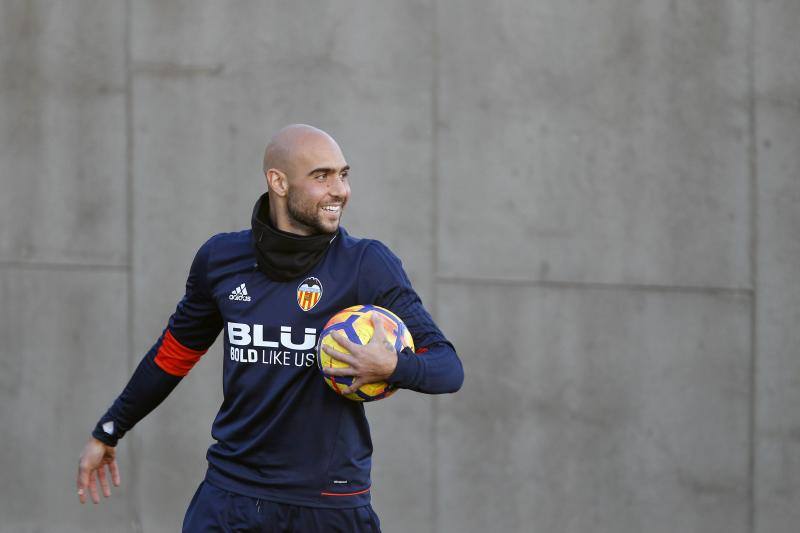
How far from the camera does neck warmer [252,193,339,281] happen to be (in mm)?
4387

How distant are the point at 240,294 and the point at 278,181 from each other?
0.44m

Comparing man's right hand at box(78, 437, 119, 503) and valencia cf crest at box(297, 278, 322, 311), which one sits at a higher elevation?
valencia cf crest at box(297, 278, 322, 311)

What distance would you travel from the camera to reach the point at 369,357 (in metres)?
3.95

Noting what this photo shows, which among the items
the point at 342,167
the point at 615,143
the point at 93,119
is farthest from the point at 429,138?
the point at 342,167

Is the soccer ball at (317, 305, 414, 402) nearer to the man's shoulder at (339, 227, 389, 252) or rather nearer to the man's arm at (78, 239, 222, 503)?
the man's shoulder at (339, 227, 389, 252)

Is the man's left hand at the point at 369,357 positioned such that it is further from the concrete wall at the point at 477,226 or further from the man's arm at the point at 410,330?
the concrete wall at the point at 477,226

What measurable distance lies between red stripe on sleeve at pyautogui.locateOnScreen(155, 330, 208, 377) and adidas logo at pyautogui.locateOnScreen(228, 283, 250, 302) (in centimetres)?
48

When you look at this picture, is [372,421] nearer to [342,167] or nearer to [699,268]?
[699,268]

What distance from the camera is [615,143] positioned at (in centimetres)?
679

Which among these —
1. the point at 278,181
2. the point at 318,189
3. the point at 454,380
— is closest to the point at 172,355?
the point at 278,181

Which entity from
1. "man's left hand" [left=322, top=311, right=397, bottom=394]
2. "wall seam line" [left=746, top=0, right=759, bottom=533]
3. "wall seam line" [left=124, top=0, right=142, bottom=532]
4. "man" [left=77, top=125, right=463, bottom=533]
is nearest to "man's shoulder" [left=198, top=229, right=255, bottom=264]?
"man" [left=77, top=125, right=463, bottom=533]

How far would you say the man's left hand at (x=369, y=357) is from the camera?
3.95 metres

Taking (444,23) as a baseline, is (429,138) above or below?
below

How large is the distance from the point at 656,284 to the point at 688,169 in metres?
0.66
